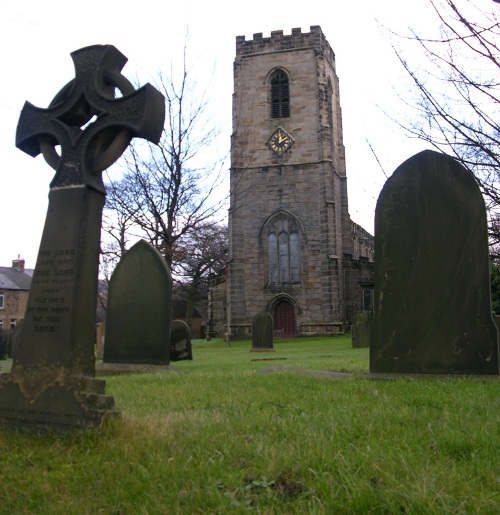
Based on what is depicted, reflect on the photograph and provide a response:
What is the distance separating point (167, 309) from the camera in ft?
26.0

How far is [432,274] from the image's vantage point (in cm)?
528

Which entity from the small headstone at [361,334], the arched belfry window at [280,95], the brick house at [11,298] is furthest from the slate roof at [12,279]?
the small headstone at [361,334]

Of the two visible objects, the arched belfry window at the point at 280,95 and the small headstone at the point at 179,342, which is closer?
the small headstone at the point at 179,342

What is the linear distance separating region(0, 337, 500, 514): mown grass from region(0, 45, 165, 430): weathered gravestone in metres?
0.27

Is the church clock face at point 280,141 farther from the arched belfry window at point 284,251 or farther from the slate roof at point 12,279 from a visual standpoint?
the slate roof at point 12,279

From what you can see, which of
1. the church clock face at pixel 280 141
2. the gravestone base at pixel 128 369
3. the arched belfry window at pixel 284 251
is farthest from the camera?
the church clock face at pixel 280 141

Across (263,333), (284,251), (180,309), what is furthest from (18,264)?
(263,333)

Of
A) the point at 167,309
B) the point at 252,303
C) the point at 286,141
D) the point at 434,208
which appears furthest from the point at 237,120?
the point at 434,208

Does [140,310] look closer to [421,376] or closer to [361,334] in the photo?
[421,376]

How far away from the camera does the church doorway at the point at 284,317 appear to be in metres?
30.6

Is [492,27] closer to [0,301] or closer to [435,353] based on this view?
[435,353]

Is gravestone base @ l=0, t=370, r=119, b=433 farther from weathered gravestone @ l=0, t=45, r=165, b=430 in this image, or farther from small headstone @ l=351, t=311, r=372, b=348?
small headstone @ l=351, t=311, r=372, b=348

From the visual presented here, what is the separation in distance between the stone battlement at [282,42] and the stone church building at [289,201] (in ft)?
0.21

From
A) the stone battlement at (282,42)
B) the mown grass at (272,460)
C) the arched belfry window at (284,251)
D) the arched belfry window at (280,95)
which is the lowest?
the mown grass at (272,460)
